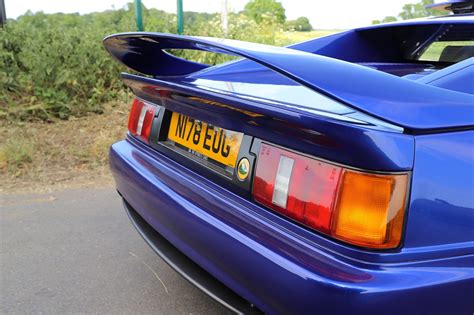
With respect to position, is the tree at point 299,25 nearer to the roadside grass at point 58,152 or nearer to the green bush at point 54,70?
the green bush at point 54,70

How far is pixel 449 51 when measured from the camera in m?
2.61

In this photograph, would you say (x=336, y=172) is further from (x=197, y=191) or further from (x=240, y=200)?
(x=197, y=191)

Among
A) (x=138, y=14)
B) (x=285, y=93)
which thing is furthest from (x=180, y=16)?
(x=285, y=93)

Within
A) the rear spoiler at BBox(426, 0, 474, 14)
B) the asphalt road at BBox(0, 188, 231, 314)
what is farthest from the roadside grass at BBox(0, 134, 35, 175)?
the rear spoiler at BBox(426, 0, 474, 14)

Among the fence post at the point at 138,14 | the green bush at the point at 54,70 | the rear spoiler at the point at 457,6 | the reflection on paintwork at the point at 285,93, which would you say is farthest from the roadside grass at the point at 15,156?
the rear spoiler at the point at 457,6

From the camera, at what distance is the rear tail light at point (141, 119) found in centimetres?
246

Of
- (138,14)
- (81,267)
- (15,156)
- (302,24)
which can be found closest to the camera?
(81,267)

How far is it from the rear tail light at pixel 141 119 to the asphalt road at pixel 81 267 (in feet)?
2.88

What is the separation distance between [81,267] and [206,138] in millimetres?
1421

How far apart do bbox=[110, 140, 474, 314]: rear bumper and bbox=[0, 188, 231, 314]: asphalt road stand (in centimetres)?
73

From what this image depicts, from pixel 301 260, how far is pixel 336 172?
30cm

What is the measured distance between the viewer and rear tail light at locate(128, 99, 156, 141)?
2.46 m

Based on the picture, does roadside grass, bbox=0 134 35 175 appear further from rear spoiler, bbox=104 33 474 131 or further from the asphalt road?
rear spoiler, bbox=104 33 474 131

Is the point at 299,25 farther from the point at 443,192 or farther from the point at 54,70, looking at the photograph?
the point at 443,192
